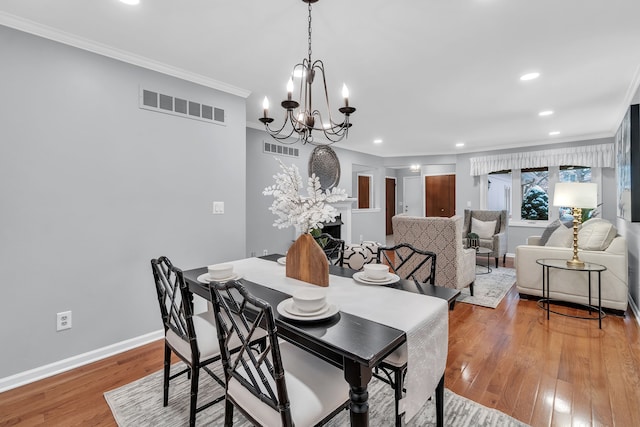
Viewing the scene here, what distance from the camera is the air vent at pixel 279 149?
457cm

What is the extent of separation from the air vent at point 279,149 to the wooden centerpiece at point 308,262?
9.92 feet

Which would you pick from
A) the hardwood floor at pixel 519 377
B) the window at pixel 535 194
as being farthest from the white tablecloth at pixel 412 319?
the window at pixel 535 194

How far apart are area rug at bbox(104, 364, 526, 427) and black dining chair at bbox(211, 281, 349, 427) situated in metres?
0.55

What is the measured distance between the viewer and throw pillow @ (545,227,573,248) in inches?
144

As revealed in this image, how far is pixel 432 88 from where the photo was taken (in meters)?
3.19

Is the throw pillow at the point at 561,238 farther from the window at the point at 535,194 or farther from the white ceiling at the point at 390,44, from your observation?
the window at the point at 535,194

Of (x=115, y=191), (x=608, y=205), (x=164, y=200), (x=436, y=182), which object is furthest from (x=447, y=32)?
(x=436, y=182)

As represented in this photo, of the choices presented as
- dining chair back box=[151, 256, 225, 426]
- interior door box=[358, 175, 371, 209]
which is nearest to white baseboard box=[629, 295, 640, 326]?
dining chair back box=[151, 256, 225, 426]

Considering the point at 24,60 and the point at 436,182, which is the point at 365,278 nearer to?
the point at 24,60

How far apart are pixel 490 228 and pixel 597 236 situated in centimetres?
236

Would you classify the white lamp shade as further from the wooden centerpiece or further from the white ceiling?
the wooden centerpiece

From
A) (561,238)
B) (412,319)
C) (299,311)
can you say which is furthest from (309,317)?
(561,238)

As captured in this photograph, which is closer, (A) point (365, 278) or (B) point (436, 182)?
(A) point (365, 278)

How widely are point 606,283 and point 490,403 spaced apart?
2400mm
